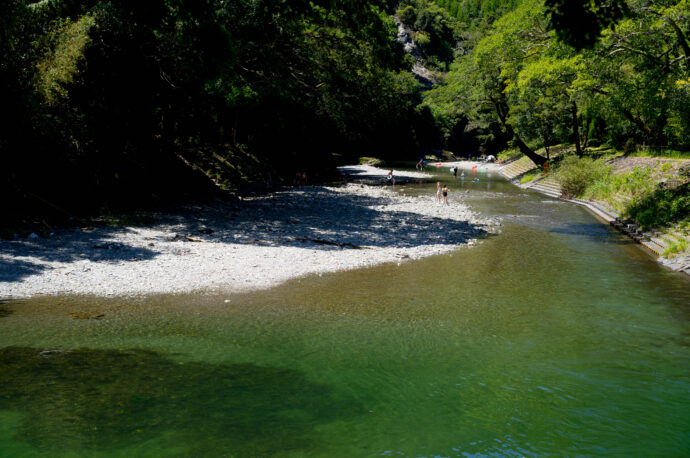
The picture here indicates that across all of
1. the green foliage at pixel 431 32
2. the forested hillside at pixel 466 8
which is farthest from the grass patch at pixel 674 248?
the forested hillside at pixel 466 8

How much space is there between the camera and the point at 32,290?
13.7 m

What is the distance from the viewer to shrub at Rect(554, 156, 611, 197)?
1517 inches

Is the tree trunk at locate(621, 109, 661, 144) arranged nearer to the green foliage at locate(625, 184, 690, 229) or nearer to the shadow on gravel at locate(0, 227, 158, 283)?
the green foliage at locate(625, 184, 690, 229)

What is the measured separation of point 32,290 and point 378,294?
33.1 feet

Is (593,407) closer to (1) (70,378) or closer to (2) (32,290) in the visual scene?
(1) (70,378)

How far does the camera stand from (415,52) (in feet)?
468

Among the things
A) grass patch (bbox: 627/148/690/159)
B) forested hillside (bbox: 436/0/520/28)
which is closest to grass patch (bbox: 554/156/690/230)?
grass patch (bbox: 627/148/690/159)

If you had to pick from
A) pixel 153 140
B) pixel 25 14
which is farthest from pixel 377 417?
pixel 153 140

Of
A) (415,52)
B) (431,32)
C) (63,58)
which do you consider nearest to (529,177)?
(63,58)

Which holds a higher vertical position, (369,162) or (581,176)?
(369,162)

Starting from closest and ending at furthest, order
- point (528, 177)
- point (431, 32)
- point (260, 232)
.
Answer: point (260, 232) → point (528, 177) → point (431, 32)

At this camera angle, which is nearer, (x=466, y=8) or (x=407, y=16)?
(x=407, y=16)

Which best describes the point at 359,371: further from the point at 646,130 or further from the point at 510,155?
the point at 510,155

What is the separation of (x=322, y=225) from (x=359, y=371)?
1523 centimetres
